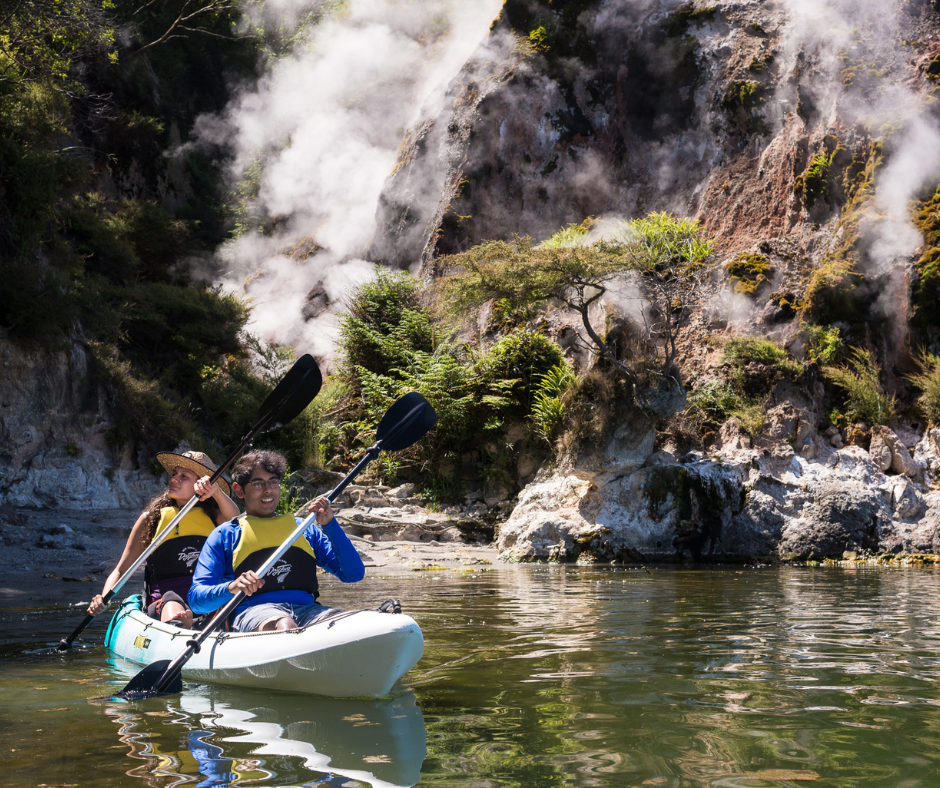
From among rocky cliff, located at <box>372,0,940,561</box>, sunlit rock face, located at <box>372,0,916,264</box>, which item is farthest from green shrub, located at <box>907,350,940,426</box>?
sunlit rock face, located at <box>372,0,916,264</box>

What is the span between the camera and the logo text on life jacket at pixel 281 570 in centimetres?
405

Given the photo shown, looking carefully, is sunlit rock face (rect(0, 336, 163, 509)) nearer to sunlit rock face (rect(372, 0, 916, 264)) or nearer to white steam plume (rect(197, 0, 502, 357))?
white steam plume (rect(197, 0, 502, 357))

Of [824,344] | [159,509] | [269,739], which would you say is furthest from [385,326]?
[269,739]

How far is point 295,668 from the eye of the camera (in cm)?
353

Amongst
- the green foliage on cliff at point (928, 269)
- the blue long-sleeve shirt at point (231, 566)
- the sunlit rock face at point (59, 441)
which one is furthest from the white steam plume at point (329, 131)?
the blue long-sleeve shirt at point (231, 566)

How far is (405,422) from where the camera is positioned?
4.91 meters

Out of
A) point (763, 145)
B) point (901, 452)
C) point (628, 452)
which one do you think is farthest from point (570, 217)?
point (901, 452)

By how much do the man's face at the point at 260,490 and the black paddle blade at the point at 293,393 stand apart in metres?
1.55

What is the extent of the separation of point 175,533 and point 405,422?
1.73 m

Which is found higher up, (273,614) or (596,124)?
(596,124)

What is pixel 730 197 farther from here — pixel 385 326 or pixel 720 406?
pixel 385 326

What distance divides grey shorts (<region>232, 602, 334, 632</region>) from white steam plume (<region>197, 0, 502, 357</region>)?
58.2 feet

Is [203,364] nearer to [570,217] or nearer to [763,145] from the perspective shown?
[570,217]

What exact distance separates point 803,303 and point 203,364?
1167 centimetres
